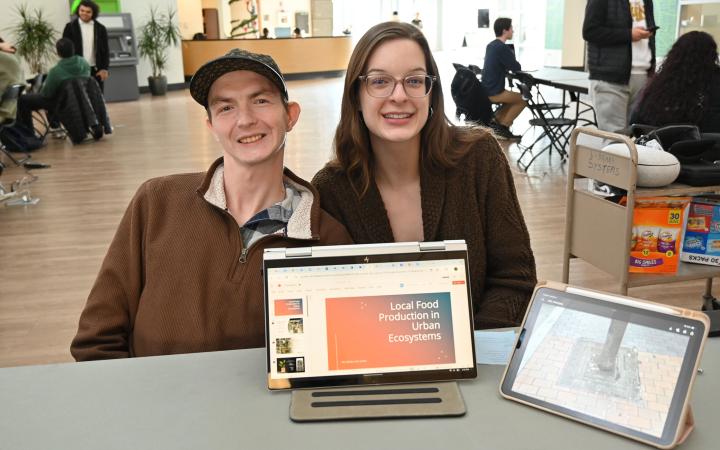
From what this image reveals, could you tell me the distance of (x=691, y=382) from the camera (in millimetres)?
985

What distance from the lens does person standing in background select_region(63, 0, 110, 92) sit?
930 cm

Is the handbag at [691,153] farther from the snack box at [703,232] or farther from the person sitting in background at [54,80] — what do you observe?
the person sitting in background at [54,80]

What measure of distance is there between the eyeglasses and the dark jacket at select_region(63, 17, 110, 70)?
8.84 metres

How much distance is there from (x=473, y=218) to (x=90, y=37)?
29.8 feet

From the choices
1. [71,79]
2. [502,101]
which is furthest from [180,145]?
[502,101]

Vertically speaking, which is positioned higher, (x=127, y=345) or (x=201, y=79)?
(x=201, y=79)

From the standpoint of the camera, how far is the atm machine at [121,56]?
12852mm

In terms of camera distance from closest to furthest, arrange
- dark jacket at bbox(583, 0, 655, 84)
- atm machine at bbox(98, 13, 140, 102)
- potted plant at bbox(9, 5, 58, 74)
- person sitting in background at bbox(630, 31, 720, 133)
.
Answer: person sitting in background at bbox(630, 31, 720, 133)
dark jacket at bbox(583, 0, 655, 84)
potted plant at bbox(9, 5, 58, 74)
atm machine at bbox(98, 13, 140, 102)

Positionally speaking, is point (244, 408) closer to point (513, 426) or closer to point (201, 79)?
point (513, 426)

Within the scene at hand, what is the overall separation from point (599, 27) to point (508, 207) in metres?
3.25

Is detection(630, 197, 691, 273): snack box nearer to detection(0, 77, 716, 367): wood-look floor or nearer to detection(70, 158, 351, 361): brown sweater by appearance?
detection(0, 77, 716, 367): wood-look floor

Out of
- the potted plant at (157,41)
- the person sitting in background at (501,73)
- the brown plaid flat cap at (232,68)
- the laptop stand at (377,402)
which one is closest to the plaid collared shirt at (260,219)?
the brown plaid flat cap at (232,68)

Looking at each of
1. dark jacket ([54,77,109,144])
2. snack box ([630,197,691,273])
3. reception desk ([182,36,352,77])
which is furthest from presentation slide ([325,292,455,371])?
reception desk ([182,36,352,77])

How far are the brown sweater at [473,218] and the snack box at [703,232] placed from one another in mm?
1352
